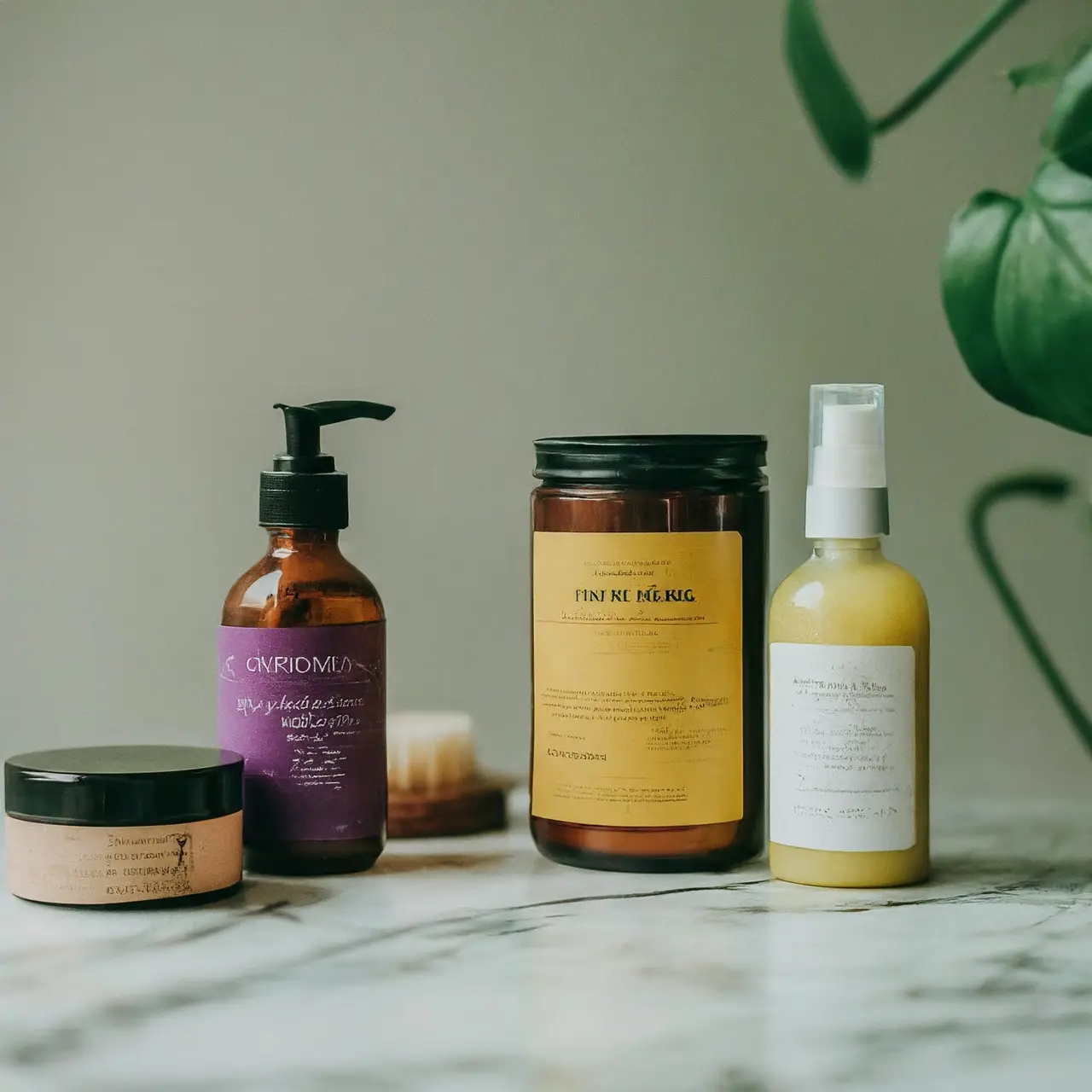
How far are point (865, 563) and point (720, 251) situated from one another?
27 cm

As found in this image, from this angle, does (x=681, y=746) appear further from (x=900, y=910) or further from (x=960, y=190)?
(x=960, y=190)

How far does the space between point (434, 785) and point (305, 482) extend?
0.19m

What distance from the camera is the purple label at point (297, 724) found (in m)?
0.62

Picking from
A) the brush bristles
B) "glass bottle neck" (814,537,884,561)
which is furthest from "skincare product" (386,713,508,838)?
"glass bottle neck" (814,537,884,561)

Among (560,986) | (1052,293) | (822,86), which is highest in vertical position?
(822,86)

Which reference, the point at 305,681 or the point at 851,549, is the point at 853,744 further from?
the point at 305,681

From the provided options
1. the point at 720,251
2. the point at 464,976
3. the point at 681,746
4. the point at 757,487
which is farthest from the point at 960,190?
the point at 464,976

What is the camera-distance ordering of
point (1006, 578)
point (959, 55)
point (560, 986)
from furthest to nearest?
point (1006, 578)
point (959, 55)
point (560, 986)

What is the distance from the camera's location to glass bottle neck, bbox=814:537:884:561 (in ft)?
2.00

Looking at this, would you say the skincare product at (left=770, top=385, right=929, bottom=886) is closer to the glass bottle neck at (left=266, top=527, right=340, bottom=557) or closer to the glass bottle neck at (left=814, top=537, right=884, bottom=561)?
the glass bottle neck at (left=814, top=537, right=884, bottom=561)

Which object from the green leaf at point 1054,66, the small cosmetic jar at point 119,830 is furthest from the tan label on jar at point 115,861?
the green leaf at point 1054,66

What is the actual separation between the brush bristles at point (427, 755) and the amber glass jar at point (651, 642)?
0.37ft

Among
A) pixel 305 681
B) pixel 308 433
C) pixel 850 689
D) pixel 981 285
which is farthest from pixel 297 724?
pixel 981 285

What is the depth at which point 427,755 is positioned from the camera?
2.44 feet
